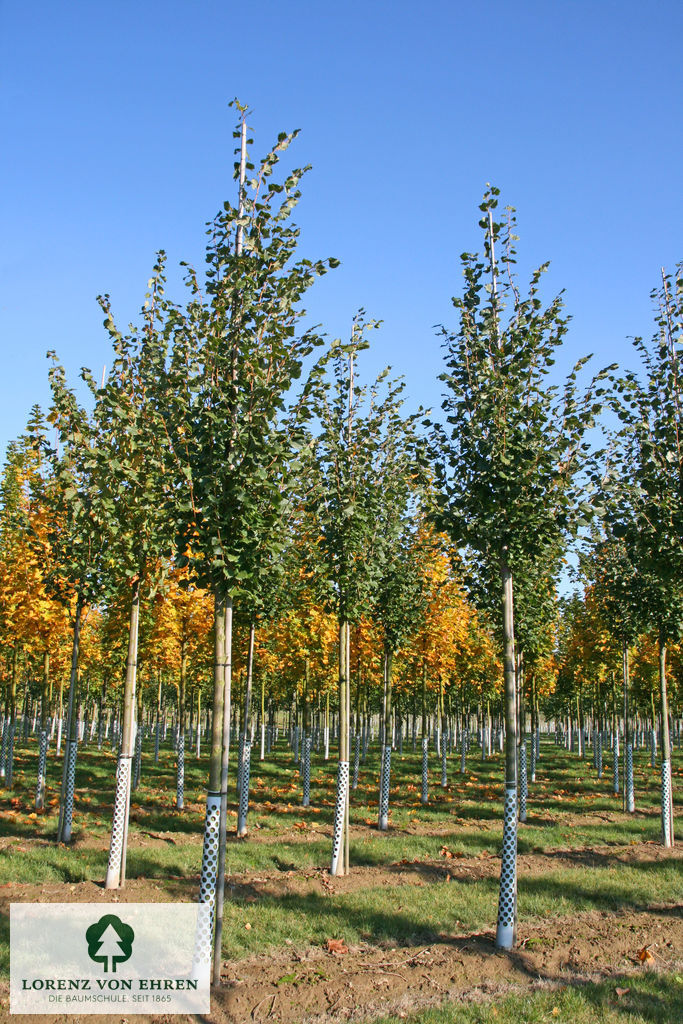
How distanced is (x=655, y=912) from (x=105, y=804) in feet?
50.1

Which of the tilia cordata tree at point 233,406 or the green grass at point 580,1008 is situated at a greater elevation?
the tilia cordata tree at point 233,406

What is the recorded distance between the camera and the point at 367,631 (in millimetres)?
22250

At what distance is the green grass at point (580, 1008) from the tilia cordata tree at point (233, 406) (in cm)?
271

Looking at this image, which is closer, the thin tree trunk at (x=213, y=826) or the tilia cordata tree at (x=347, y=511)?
the thin tree trunk at (x=213, y=826)

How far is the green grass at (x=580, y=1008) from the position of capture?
711 cm

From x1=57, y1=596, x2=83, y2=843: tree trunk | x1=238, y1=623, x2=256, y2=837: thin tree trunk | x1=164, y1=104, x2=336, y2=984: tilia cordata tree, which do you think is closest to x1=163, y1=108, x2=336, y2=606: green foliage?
x1=164, y1=104, x2=336, y2=984: tilia cordata tree

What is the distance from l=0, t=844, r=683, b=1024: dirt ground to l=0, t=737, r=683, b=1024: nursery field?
27 mm

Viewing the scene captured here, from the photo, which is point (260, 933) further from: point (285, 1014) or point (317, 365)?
point (317, 365)

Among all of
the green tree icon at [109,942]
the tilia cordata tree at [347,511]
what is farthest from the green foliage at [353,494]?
the green tree icon at [109,942]

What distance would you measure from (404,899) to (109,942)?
16.3 feet

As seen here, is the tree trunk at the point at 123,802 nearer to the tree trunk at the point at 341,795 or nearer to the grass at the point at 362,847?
the grass at the point at 362,847

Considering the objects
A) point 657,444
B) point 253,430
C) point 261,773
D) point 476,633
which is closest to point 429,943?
point 253,430

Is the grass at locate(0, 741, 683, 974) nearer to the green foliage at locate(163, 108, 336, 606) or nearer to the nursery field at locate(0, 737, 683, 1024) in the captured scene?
the nursery field at locate(0, 737, 683, 1024)

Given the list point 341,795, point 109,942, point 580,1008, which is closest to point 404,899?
point 341,795
